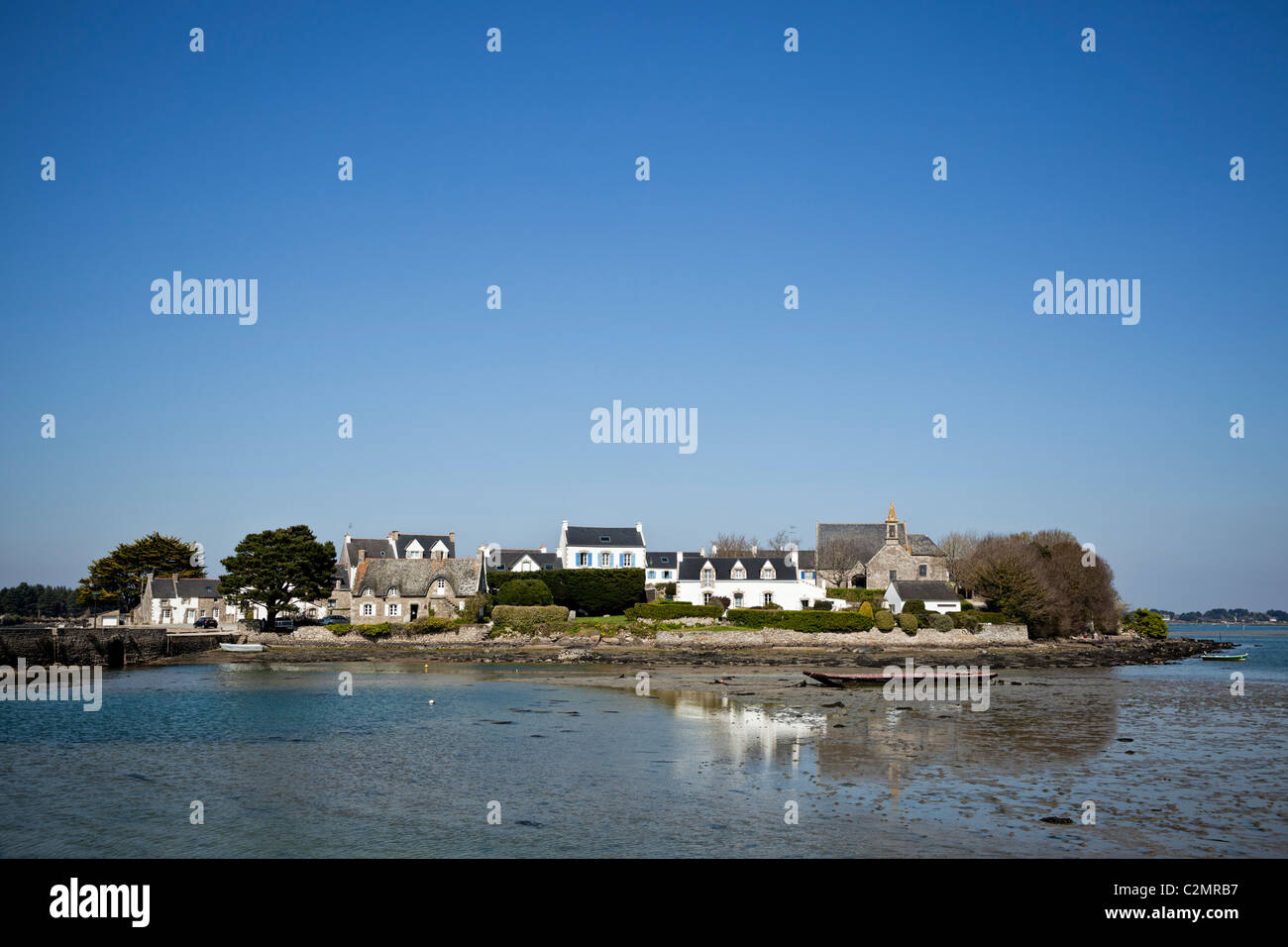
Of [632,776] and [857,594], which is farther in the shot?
[857,594]

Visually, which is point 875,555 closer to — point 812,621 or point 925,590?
point 925,590

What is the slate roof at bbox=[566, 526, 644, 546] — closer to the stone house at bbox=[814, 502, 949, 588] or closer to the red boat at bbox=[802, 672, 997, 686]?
the stone house at bbox=[814, 502, 949, 588]

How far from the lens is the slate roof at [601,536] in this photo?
92438mm

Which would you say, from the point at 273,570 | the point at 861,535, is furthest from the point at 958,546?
the point at 273,570

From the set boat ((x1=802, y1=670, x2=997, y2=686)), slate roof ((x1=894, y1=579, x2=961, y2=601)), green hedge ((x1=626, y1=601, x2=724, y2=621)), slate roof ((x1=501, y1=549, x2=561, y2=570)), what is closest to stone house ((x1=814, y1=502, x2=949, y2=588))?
slate roof ((x1=894, y1=579, x2=961, y2=601))

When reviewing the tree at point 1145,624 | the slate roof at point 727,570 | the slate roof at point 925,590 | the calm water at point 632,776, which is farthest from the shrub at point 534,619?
the tree at point 1145,624

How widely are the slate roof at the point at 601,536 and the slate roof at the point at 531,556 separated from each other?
408cm

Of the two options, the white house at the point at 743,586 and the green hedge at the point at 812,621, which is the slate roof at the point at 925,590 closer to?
the green hedge at the point at 812,621

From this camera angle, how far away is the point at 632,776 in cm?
2298

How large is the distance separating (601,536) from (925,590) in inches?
1365
